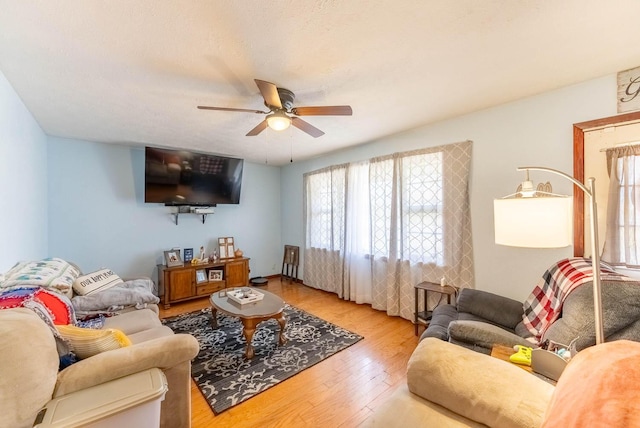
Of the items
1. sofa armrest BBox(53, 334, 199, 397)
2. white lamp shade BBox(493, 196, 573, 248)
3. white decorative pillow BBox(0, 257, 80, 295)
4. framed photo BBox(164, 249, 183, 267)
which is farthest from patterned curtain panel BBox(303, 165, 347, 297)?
white decorative pillow BBox(0, 257, 80, 295)

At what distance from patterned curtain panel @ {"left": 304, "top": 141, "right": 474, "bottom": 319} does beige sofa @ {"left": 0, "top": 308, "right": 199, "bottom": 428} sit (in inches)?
96.8

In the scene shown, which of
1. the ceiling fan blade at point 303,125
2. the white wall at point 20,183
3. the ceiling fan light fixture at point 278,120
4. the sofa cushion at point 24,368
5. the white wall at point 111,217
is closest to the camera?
the sofa cushion at point 24,368

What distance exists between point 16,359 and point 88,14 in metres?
1.59

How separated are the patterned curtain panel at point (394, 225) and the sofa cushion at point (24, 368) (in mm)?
3003

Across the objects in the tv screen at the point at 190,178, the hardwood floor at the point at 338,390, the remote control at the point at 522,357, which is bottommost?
the hardwood floor at the point at 338,390

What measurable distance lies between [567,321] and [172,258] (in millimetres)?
4406

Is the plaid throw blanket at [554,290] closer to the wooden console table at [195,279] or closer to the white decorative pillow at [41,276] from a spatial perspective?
the white decorative pillow at [41,276]

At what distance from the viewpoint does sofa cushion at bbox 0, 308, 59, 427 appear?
34.0 inches

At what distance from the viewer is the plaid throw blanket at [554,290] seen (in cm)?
154

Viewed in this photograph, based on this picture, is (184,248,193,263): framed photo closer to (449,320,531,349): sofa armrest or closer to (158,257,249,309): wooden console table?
(158,257,249,309): wooden console table

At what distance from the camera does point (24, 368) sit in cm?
93

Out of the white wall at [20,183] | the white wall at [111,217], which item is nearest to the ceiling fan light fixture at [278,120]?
the white wall at [20,183]

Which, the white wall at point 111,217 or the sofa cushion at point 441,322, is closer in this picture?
the sofa cushion at point 441,322

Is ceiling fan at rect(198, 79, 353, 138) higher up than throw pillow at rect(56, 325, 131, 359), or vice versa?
ceiling fan at rect(198, 79, 353, 138)
